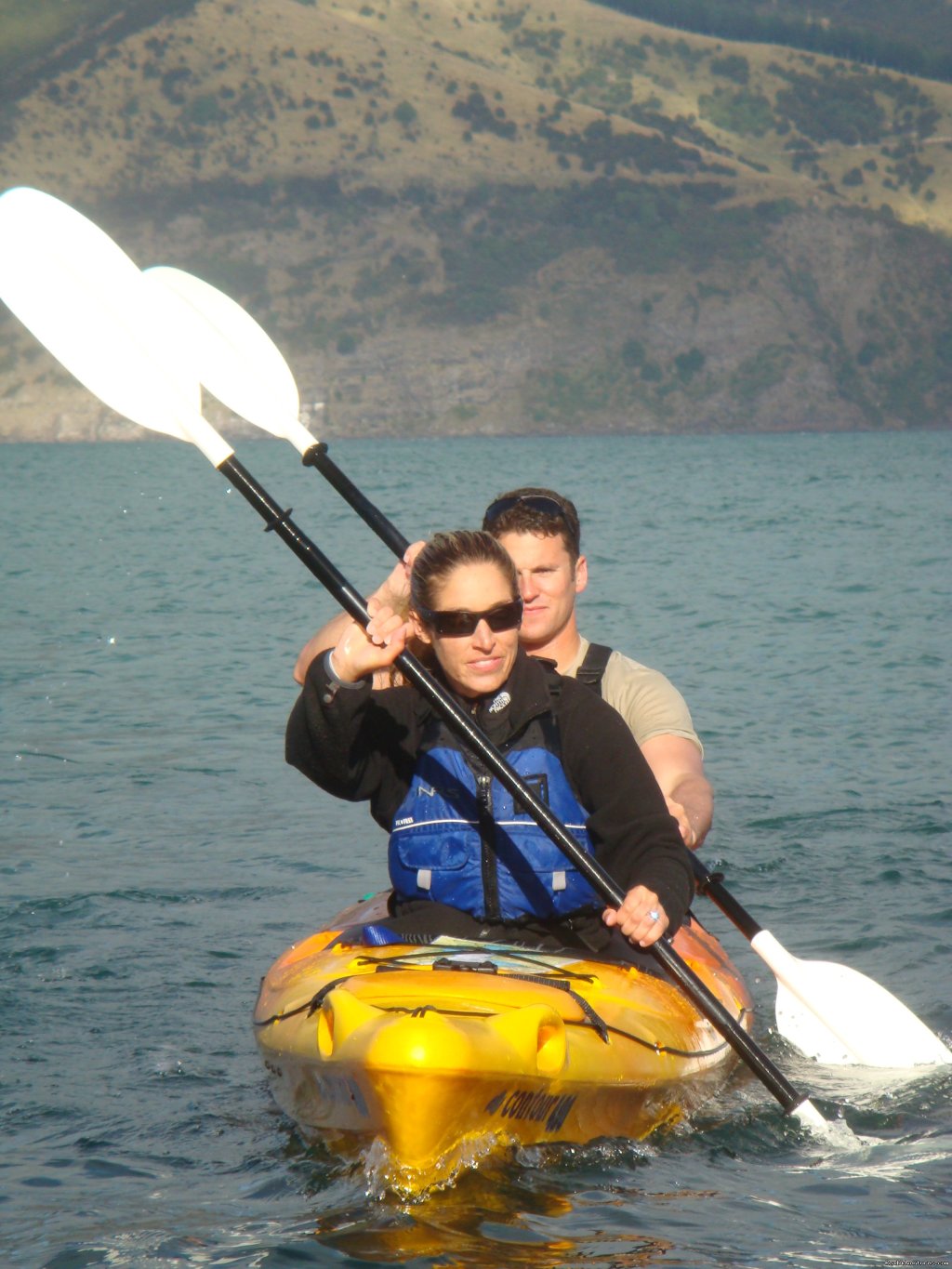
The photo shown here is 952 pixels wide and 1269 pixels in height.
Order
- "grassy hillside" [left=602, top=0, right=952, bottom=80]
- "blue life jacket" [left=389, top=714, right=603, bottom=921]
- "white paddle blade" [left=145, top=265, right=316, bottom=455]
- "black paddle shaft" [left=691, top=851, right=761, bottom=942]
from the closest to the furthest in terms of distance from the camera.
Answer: "blue life jacket" [left=389, top=714, right=603, bottom=921] → "black paddle shaft" [left=691, top=851, right=761, bottom=942] → "white paddle blade" [left=145, top=265, right=316, bottom=455] → "grassy hillside" [left=602, top=0, right=952, bottom=80]

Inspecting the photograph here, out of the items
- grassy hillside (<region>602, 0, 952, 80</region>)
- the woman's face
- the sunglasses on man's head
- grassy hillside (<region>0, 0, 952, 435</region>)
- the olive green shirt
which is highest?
grassy hillside (<region>602, 0, 952, 80</region>)

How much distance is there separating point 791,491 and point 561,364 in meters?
61.5

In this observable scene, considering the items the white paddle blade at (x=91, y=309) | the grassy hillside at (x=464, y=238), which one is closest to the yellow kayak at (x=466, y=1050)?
the white paddle blade at (x=91, y=309)

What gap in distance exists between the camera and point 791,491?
4762 centimetres

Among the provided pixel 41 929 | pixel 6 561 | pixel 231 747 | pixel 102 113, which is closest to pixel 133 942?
pixel 41 929

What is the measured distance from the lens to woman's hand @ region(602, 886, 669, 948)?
480 centimetres

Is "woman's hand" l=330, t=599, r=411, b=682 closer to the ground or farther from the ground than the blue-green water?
farther from the ground

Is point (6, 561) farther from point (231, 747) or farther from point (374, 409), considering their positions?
point (374, 409)

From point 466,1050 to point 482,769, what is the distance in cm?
101

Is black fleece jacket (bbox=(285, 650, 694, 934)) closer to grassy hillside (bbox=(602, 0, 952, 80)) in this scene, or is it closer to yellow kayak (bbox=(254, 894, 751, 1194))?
yellow kayak (bbox=(254, 894, 751, 1194))

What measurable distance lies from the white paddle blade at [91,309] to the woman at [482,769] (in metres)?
1.48

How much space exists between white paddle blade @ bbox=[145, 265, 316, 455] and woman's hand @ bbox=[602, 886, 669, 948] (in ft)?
8.00

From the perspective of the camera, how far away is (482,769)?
5137 mm

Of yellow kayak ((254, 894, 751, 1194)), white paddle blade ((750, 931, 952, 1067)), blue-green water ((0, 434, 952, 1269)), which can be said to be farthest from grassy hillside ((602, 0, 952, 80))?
yellow kayak ((254, 894, 751, 1194))
